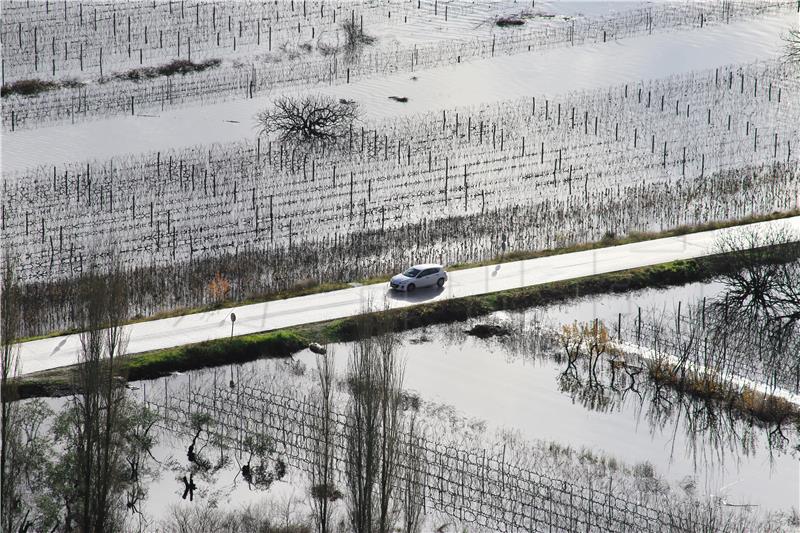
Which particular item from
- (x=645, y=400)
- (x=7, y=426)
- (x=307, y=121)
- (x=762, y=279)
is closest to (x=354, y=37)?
(x=307, y=121)

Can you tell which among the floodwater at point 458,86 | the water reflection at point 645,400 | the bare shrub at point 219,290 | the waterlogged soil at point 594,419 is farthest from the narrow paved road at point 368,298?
the floodwater at point 458,86

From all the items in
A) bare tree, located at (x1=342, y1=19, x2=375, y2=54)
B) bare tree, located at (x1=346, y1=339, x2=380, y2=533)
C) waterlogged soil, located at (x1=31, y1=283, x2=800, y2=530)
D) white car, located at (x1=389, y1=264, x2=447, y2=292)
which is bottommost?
waterlogged soil, located at (x1=31, y1=283, x2=800, y2=530)

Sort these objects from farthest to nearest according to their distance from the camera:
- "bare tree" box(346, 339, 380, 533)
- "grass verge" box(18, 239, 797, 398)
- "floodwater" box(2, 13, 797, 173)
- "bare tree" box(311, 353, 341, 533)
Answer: "floodwater" box(2, 13, 797, 173) < "grass verge" box(18, 239, 797, 398) < "bare tree" box(311, 353, 341, 533) < "bare tree" box(346, 339, 380, 533)

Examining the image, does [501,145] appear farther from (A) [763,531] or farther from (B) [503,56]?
(A) [763,531]

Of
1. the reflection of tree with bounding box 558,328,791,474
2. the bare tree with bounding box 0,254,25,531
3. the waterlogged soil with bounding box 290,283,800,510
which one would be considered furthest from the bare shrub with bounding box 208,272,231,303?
the bare tree with bounding box 0,254,25,531

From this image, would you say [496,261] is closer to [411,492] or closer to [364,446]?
[411,492]

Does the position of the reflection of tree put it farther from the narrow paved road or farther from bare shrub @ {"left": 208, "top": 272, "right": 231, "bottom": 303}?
bare shrub @ {"left": 208, "top": 272, "right": 231, "bottom": 303}

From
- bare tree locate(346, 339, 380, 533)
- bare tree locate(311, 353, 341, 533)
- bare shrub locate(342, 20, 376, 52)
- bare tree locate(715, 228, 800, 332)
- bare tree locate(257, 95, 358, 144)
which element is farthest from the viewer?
bare shrub locate(342, 20, 376, 52)
